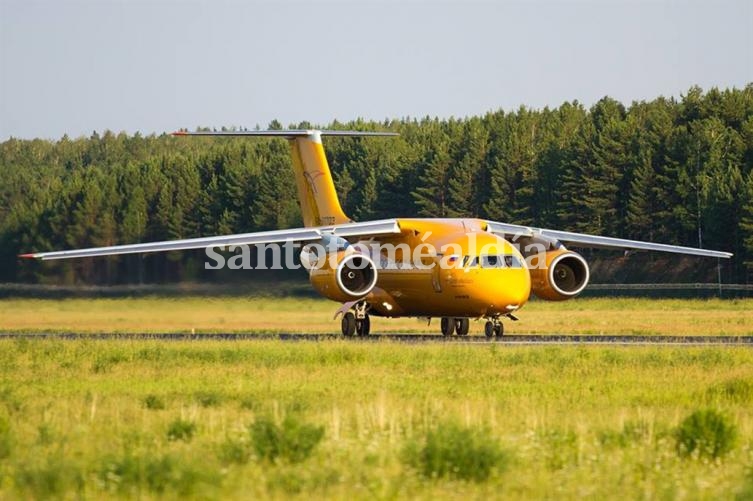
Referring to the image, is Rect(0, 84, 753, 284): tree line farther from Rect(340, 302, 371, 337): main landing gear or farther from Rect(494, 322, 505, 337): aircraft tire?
Rect(494, 322, 505, 337): aircraft tire

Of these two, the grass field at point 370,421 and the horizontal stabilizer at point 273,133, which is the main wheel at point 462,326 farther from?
the grass field at point 370,421

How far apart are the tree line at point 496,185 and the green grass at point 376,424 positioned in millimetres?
29744

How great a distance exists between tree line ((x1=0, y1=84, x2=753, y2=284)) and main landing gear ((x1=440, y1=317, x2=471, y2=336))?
18.7 metres

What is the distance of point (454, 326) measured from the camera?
35062mm

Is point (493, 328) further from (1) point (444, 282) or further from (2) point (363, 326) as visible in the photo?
(2) point (363, 326)

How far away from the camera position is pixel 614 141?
7550cm

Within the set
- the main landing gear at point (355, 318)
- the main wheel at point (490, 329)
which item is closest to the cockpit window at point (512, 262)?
the main wheel at point (490, 329)

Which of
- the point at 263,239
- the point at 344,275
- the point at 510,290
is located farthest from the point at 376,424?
the point at 263,239

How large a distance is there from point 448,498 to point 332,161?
307 ft

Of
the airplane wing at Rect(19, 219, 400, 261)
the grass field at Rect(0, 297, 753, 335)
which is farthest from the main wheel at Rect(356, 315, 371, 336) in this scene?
the grass field at Rect(0, 297, 753, 335)

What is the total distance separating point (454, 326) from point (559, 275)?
3.19 m

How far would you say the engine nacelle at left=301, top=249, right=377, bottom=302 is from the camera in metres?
31.8

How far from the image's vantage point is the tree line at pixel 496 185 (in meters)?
68.4

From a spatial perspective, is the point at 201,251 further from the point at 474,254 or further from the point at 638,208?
the point at 638,208
